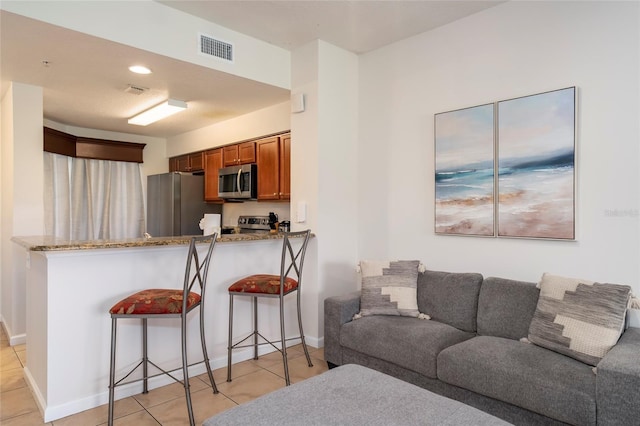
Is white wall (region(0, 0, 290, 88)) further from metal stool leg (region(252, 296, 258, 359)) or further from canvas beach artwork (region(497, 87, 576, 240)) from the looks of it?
canvas beach artwork (region(497, 87, 576, 240))

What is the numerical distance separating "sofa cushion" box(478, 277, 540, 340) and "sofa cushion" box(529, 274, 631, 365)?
0.12m

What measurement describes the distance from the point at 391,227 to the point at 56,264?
256 centimetres

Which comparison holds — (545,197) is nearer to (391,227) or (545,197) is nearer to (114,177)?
(391,227)

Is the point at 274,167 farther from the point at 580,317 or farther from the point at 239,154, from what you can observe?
the point at 580,317

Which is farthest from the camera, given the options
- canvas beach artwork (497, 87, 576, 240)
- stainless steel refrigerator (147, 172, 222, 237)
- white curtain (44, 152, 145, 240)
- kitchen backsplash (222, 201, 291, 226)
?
stainless steel refrigerator (147, 172, 222, 237)

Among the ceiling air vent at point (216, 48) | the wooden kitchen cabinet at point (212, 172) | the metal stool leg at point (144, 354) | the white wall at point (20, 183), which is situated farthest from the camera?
the wooden kitchen cabinet at point (212, 172)

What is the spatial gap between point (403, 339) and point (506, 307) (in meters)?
0.69

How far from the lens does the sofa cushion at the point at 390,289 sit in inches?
116

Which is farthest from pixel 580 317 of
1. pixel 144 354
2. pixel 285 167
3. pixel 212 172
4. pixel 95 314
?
pixel 212 172

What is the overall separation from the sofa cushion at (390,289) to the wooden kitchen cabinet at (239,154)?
2306 millimetres

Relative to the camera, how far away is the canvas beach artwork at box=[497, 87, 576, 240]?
2.56m

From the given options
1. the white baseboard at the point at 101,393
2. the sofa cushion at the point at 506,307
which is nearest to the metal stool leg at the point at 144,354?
the white baseboard at the point at 101,393

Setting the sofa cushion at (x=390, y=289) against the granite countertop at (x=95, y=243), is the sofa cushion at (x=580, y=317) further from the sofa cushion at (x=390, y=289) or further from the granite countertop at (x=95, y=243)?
the granite countertop at (x=95, y=243)

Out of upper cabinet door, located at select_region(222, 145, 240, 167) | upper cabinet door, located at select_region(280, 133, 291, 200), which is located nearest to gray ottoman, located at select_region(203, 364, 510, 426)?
upper cabinet door, located at select_region(280, 133, 291, 200)
